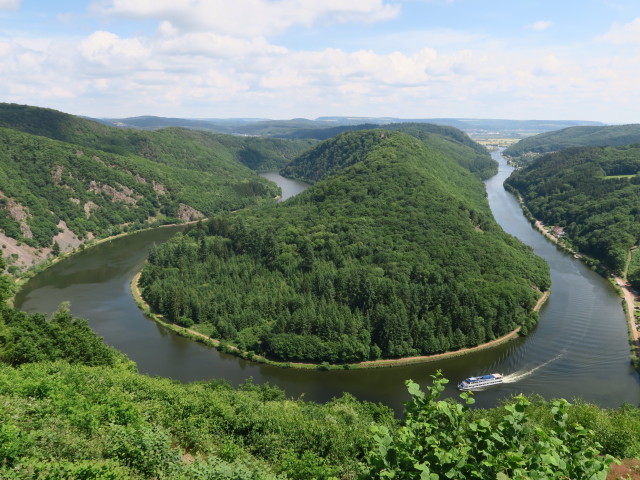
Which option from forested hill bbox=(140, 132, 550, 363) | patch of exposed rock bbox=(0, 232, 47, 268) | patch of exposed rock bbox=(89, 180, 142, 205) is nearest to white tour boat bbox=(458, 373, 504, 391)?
forested hill bbox=(140, 132, 550, 363)

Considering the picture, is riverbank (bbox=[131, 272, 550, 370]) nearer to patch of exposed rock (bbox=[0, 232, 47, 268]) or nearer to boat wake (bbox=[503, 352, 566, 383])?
boat wake (bbox=[503, 352, 566, 383])

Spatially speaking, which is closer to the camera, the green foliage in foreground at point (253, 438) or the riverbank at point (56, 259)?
the green foliage in foreground at point (253, 438)

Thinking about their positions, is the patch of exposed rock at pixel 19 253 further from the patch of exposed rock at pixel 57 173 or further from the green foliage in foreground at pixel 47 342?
the green foliage in foreground at pixel 47 342

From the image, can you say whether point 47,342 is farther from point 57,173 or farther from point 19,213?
point 57,173

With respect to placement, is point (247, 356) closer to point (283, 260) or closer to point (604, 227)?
point (283, 260)

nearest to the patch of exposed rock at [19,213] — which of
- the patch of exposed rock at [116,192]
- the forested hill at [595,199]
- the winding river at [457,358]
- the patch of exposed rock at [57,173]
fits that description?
the patch of exposed rock at [57,173]

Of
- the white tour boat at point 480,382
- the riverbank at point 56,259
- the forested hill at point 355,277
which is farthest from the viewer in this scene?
the riverbank at point 56,259

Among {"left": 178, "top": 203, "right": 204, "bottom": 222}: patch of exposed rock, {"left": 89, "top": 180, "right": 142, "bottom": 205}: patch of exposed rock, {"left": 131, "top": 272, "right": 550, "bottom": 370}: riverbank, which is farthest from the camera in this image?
{"left": 178, "top": 203, "right": 204, "bottom": 222}: patch of exposed rock

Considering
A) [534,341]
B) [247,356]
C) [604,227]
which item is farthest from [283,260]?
[604,227]
